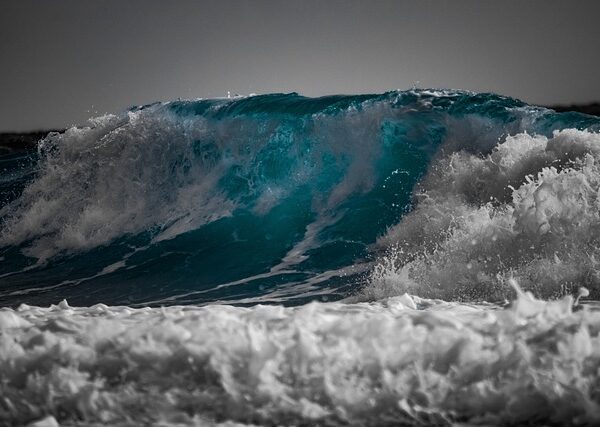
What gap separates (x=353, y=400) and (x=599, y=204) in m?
3.62

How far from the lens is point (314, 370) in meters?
1.75

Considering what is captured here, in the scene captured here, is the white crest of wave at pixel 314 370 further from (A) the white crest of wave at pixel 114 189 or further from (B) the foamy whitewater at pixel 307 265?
(A) the white crest of wave at pixel 114 189

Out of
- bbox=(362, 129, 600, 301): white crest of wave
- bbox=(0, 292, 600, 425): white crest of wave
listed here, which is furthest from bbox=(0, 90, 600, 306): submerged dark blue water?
bbox=(0, 292, 600, 425): white crest of wave


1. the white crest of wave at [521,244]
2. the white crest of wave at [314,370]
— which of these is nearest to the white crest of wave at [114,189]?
the white crest of wave at [521,244]

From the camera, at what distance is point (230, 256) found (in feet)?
23.1

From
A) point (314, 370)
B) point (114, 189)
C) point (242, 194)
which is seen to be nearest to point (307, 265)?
point (242, 194)

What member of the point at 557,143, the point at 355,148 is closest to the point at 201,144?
the point at 355,148

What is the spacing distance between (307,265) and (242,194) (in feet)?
7.83

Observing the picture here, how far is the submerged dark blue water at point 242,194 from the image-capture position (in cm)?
628

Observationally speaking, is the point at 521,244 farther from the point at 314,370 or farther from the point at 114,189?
the point at 114,189

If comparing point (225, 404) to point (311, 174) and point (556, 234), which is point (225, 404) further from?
point (311, 174)

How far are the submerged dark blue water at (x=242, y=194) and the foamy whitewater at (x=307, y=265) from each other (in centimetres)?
3

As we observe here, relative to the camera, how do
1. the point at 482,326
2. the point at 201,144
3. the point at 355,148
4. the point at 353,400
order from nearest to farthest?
1. the point at 353,400
2. the point at 482,326
3. the point at 355,148
4. the point at 201,144

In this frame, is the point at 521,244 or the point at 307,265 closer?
the point at 521,244
